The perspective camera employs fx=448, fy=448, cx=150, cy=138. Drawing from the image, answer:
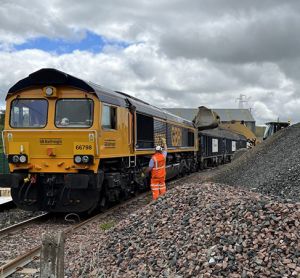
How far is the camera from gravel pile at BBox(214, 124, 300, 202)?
36.2ft

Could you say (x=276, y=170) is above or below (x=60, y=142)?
below

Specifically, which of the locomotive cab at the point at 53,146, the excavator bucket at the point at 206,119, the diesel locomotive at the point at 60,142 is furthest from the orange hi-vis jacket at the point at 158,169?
the excavator bucket at the point at 206,119

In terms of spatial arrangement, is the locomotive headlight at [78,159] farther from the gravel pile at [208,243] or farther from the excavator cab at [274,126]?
the excavator cab at [274,126]

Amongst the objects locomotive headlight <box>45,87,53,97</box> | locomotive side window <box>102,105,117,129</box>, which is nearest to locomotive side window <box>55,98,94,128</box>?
locomotive headlight <box>45,87,53,97</box>

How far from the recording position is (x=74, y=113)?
36.6 ft

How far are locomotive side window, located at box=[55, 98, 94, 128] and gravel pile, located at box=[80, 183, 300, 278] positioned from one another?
14.1 ft

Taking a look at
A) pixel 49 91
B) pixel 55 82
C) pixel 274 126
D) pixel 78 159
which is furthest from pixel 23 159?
pixel 274 126

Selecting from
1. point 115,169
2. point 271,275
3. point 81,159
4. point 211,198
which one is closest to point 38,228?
point 81,159

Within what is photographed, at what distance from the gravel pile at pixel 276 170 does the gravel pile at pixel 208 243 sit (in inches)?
133

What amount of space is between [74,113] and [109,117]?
101cm

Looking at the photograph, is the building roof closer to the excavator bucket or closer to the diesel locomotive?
the excavator bucket

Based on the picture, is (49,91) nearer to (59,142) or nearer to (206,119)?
(59,142)

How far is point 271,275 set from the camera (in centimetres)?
471

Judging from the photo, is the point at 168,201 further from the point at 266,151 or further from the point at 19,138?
the point at 266,151
